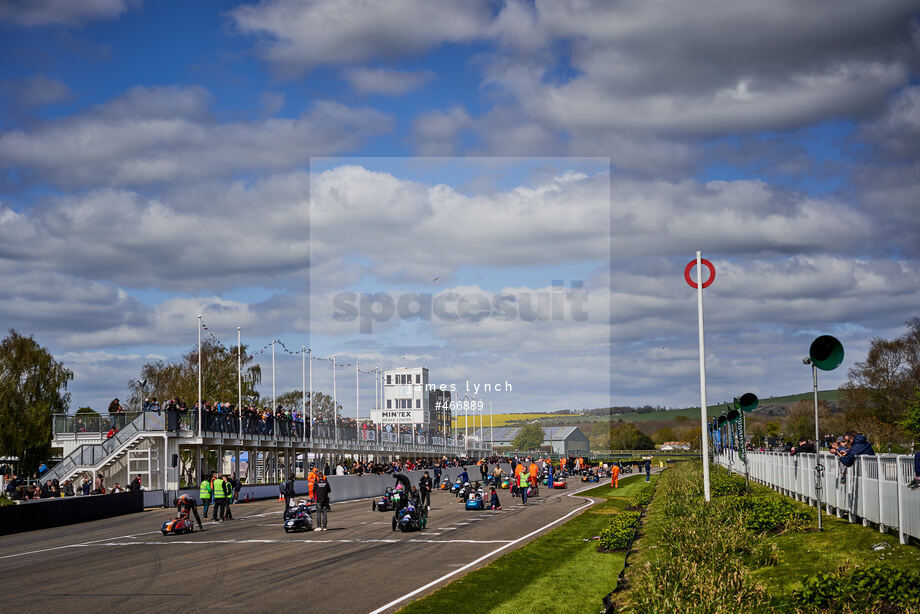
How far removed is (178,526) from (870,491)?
2151 cm

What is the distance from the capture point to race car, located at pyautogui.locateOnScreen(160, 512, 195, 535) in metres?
30.4

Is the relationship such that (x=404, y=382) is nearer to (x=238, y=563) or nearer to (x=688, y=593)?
(x=238, y=563)

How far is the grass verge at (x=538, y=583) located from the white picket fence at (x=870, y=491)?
5154mm

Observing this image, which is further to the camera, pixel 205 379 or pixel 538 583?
pixel 205 379

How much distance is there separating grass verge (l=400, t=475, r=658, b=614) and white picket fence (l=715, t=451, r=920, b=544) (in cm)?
515

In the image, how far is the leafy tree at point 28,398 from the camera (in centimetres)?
7850

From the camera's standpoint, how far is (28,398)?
8125cm

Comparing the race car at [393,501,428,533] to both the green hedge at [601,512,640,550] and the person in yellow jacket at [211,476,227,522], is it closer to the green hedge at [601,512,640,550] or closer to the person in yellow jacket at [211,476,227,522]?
the green hedge at [601,512,640,550]

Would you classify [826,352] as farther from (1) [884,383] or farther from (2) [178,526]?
(1) [884,383]

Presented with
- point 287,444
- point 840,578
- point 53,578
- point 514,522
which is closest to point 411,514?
point 514,522

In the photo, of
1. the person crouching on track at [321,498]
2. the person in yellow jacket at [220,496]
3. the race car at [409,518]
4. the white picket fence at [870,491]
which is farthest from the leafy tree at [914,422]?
the person in yellow jacket at [220,496]

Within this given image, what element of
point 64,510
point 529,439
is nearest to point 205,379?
point 64,510

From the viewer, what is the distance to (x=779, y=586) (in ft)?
45.0

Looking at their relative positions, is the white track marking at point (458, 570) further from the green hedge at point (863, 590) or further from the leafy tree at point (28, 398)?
the leafy tree at point (28, 398)
